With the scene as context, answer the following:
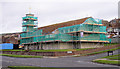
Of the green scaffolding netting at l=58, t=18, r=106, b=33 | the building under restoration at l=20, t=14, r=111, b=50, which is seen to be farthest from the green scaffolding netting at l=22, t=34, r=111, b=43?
the green scaffolding netting at l=58, t=18, r=106, b=33

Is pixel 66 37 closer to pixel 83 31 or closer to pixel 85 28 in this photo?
pixel 83 31

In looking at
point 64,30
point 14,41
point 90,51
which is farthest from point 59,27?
point 14,41

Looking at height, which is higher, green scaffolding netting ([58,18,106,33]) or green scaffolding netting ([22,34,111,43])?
green scaffolding netting ([58,18,106,33])

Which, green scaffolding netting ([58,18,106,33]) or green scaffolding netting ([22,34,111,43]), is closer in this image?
green scaffolding netting ([22,34,111,43])

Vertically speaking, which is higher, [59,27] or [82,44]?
[59,27]

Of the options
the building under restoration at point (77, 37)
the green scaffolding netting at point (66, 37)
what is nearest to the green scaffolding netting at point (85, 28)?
the building under restoration at point (77, 37)

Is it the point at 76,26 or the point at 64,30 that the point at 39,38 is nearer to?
the point at 64,30

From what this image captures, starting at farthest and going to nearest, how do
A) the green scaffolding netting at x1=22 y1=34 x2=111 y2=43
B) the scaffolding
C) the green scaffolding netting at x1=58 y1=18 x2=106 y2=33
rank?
the green scaffolding netting at x1=58 y1=18 x2=106 y2=33 → the scaffolding → the green scaffolding netting at x1=22 y1=34 x2=111 y2=43

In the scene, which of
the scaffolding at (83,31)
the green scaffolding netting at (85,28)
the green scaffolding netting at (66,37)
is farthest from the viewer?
the green scaffolding netting at (85,28)

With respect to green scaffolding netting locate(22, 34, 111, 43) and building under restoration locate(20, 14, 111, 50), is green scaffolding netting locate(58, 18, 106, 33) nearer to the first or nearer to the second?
building under restoration locate(20, 14, 111, 50)

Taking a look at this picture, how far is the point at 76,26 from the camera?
1943 inches

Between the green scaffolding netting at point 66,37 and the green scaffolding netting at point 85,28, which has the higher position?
the green scaffolding netting at point 85,28

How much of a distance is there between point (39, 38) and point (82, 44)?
40.8 ft

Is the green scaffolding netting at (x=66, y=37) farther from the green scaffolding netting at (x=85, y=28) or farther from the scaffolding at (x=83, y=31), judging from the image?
the green scaffolding netting at (x=85, y=28)
